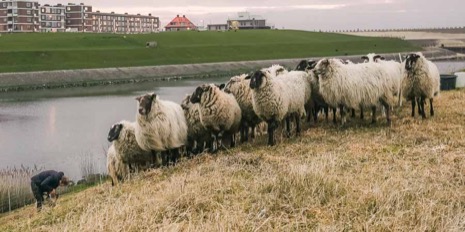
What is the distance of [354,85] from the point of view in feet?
46.3

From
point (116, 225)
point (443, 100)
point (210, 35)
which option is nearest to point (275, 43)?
point (210, 35)

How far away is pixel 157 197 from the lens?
294 inches

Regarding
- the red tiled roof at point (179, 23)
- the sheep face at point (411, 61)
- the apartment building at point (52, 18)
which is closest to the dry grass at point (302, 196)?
the sheep face at point (411, 61)

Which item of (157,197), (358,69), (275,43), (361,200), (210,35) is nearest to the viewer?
(361,200)

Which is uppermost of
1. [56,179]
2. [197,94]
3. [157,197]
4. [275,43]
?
[275,43]

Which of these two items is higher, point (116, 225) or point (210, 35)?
point (210, 35)

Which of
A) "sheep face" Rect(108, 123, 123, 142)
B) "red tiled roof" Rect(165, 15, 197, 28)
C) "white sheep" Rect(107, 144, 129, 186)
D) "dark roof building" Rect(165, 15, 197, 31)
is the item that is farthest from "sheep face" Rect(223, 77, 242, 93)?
"red tiled roof" Rect(165, 15, 197, 28)

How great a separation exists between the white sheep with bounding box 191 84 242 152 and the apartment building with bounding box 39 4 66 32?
15399cm

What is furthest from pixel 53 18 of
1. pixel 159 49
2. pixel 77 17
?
pixel 159 49

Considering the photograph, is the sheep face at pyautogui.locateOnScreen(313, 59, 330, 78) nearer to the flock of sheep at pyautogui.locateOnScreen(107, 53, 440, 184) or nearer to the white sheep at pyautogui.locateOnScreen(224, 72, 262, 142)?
the flock of sheep at pyautogui.locateOnScreen(107, 53, 440, 184)

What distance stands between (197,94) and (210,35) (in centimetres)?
9580

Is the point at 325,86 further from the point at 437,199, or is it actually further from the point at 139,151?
the point at 437,199

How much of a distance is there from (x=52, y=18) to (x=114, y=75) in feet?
364

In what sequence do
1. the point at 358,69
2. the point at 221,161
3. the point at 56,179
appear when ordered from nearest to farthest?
1. the point at 221,161
2. the point at 56,179
3. the point at 358,69
